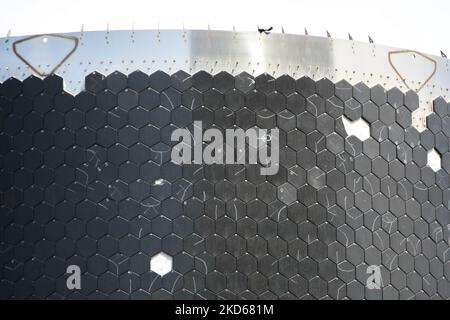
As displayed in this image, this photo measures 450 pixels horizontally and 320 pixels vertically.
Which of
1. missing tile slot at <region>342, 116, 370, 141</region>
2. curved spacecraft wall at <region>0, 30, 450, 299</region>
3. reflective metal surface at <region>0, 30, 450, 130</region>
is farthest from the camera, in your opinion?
missing tile slot at <region>342, 116, 370, 141</region>

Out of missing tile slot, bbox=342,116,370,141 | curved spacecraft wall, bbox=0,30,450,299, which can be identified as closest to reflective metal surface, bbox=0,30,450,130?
curved spacecraft wall, bbox=0,30,450,299

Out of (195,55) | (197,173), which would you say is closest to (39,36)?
(195,55)

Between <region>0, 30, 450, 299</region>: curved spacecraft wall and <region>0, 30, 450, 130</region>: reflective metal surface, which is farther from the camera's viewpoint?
<region>0, 30, 450, 130</region>: reflective metal surface

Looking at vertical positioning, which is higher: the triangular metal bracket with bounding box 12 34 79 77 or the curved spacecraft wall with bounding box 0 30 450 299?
the triangular metal bracket with bounding box 12 34 79 77

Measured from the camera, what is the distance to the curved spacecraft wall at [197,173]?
311 centimetres

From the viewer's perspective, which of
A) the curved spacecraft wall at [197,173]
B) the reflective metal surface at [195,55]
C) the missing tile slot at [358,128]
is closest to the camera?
→ the curved spacecraft wall at [197,173]

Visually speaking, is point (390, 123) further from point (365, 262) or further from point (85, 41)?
point (85, 41)

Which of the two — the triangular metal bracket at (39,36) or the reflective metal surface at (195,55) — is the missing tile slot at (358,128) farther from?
the triangular metal bracket at (39,36)

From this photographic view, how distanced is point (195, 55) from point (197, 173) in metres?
0.71

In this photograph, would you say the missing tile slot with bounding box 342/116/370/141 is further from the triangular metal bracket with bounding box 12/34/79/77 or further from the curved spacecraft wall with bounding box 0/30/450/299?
the triangular metal bracket with bounding box 12/34/79/77

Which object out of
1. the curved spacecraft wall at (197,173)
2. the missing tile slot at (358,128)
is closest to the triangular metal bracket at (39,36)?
the curved spacecraft wall at (197,173)

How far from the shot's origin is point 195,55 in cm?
323

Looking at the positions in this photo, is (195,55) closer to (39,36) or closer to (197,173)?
(197,173)

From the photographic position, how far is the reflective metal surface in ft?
10.6
